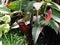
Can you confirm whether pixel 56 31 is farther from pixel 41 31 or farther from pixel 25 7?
pixel 25 7

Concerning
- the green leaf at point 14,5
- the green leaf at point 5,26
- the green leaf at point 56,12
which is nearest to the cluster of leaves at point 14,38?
the green leaf at point 5,26

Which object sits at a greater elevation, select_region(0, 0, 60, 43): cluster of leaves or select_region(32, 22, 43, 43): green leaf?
select_region(0, 0, 60, 43): cluster of leaves

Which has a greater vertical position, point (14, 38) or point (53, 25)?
point (53, 25)

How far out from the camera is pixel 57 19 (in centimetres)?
205

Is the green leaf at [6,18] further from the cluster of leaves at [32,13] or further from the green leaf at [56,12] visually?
the green leaf at [56,12]

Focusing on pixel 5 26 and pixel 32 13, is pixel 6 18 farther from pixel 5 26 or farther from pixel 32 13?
pixel 32 13

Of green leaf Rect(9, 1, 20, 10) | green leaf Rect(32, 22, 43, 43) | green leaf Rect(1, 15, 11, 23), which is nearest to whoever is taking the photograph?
green leaf Rect(32, 22, 43, 43)

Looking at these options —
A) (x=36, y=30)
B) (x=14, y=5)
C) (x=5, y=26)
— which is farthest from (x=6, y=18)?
Result: (x=36, y=30)

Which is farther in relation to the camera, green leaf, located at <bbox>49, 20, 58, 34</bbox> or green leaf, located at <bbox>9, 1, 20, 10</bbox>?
green leaf, located at <bbox>9, 1, 20, 10</bbox>

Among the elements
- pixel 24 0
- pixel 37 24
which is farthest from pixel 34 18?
pixel 24 0

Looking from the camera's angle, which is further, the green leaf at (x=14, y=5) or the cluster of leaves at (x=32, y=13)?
the green leaf at (x=14, y=5)

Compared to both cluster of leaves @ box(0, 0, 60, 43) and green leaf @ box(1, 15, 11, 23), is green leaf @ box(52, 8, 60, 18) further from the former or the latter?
green leaf @ box(1, 15, 11, 23)

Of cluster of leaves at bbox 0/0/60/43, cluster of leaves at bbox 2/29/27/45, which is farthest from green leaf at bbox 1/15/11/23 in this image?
cluster of leaves at bbox 2/29/27/45

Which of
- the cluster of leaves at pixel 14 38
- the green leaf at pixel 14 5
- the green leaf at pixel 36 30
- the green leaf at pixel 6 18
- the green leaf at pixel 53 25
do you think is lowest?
the cluster of leaves at pixel 14 38
